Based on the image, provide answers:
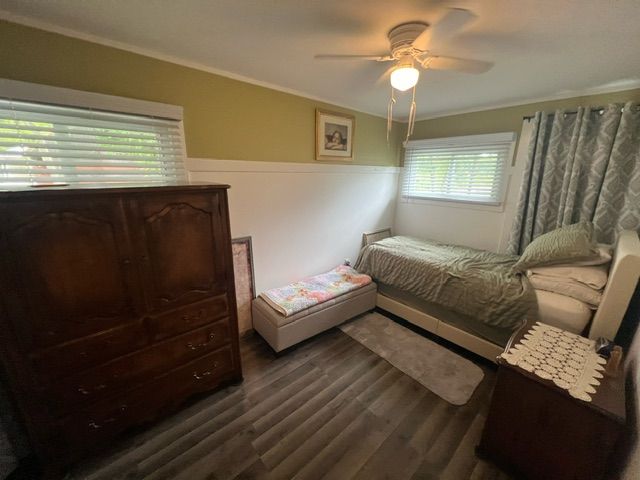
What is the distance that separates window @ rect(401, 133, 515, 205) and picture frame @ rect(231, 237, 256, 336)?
8.01ft

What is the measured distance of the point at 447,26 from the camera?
1.22 metres

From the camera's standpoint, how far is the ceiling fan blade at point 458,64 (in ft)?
4.19

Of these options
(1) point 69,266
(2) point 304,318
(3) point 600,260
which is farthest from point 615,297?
(1) point 69,266

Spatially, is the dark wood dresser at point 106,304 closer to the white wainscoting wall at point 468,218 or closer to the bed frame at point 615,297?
the bed frame at point 615,297

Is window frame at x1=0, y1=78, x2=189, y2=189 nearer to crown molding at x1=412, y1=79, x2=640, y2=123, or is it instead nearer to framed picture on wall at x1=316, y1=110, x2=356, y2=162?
framed picture on wall at x1=316, y1=110, x2=356, y2=162

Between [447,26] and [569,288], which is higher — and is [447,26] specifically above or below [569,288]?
above

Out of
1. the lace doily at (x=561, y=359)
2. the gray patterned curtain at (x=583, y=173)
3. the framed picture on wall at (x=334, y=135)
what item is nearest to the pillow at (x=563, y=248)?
the gray patterned curtain at (x=583, y=173)

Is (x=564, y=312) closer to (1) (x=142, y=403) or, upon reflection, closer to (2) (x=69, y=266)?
(1) (x=142, y=403)

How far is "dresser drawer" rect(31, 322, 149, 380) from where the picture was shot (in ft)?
3.67

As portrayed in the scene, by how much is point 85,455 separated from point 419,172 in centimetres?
394

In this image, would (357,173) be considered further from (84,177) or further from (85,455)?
(85,455)

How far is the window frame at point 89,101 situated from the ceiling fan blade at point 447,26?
1616 millimetres

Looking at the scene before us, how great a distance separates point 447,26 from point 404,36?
0.70ft

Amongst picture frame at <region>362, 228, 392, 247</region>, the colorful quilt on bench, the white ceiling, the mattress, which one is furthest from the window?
the colorful quilt on bench
